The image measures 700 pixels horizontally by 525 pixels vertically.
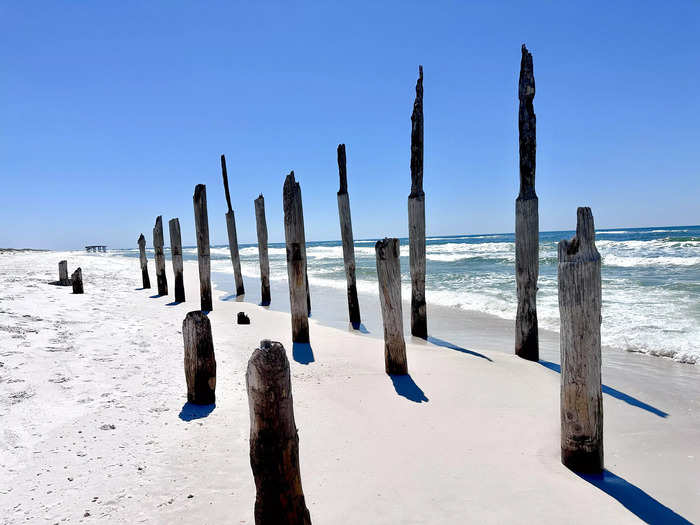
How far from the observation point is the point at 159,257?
1444cm

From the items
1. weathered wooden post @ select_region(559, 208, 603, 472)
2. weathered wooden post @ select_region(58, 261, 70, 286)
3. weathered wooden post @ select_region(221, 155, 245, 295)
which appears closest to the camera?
weathered wooden post @ select_region(559, 208, 603, 472)

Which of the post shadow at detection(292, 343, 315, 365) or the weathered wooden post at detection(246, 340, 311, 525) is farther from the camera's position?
the post shadow at detection(292, 343, 315, 365)

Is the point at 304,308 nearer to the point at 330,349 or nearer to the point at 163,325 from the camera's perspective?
the point at 330,349

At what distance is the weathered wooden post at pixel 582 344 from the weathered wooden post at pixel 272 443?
1995 mm

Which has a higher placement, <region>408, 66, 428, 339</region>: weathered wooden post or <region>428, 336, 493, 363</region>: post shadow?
<region>408, 66, 428, 339</region>: weathered wooden post

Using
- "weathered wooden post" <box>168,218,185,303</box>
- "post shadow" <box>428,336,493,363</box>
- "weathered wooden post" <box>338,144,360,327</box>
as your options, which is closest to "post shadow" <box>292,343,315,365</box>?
"post shadow" <box>428,336,493,363</box>

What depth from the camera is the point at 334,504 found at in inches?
109

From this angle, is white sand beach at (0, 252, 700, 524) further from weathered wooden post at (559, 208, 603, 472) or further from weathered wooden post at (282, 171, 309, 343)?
weathered wooden post at (282, 171, 309, 343)

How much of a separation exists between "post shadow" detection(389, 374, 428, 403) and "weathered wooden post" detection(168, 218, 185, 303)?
28.4 feet

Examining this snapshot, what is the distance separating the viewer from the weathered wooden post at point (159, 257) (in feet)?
46.9

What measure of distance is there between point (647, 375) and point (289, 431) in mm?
5485

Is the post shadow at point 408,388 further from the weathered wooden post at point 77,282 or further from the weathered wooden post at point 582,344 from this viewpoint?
the weathered wooden post at point 77,282

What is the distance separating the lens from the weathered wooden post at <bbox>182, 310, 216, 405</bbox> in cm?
428

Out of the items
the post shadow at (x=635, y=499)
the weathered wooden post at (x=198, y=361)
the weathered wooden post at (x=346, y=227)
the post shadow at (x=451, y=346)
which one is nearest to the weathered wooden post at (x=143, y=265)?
the weathered wooden post at (x=346, y=227)
